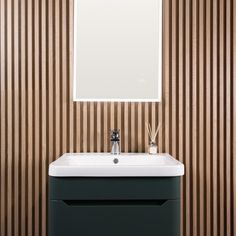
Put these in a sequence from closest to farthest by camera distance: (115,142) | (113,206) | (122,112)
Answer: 1. (113,206)
2. (115,142)
3. (122,112)

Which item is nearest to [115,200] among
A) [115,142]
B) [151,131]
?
[115,142]

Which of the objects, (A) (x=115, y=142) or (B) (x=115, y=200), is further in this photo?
(A) (x=115, y=142)

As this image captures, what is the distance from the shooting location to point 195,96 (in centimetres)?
243

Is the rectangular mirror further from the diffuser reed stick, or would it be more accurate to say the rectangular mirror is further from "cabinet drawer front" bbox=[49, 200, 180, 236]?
"cabinet drawer front" bbox=[49, 200, 180, 236]

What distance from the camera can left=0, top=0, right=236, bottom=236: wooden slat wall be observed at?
240 cm

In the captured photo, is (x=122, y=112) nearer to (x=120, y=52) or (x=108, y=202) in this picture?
(x=120, y=52)

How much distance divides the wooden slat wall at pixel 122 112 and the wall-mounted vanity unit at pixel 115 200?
561 millimetres

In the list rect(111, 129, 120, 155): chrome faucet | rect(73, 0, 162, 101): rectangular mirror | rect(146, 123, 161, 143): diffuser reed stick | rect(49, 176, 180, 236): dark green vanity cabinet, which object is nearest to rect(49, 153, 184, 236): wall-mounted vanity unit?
rect(49, 176, 180, 236): dark green vanity cabinet

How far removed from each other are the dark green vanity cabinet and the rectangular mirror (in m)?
0.72

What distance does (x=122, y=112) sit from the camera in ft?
7.97

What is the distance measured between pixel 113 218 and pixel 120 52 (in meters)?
1.09

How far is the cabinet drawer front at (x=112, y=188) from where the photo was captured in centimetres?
186

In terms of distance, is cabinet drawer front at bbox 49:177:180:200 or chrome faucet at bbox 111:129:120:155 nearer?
cabinet drawer front at bbox 49:177:180:200

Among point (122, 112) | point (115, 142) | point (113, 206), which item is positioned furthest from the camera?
point (122, 112)
